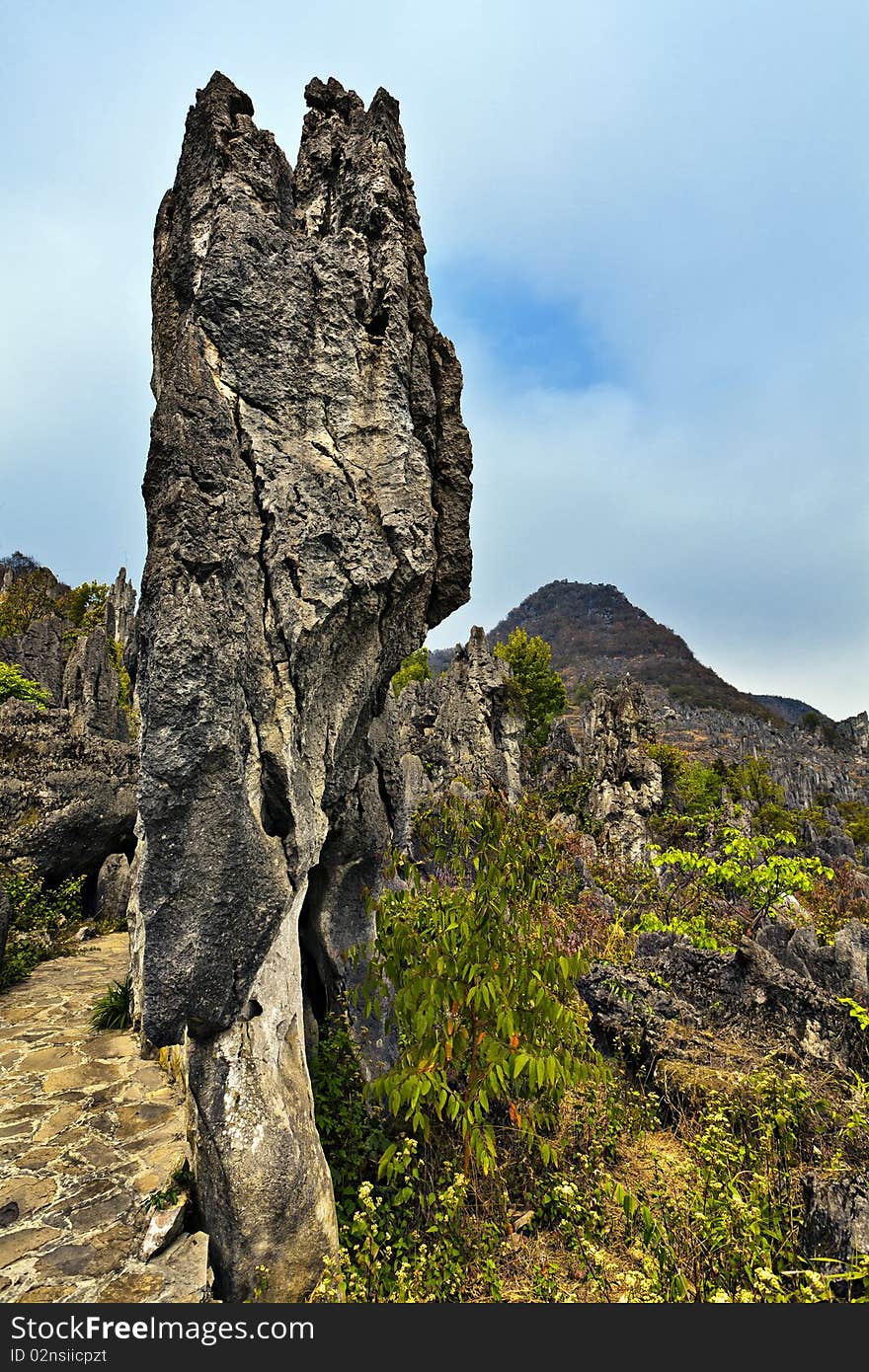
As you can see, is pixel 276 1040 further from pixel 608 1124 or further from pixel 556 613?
pixel 556 613

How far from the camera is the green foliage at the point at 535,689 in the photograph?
34.0 meters

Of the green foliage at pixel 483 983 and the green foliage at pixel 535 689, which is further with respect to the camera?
the green foliage at pixel 535 689

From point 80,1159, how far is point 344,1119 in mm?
2007

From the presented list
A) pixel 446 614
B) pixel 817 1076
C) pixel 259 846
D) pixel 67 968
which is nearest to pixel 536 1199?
pixel 817 1076

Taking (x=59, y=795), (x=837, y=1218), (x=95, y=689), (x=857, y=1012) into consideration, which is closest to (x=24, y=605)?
(x=95, y=689)

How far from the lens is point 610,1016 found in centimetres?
585

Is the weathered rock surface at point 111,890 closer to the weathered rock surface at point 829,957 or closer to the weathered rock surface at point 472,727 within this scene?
the weathered rock surface at point 829,957

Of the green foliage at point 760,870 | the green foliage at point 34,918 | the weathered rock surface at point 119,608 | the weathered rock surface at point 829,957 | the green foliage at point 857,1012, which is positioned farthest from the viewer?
the weathered rock surface at point 119,608

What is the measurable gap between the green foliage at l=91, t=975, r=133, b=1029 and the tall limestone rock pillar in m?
3.41

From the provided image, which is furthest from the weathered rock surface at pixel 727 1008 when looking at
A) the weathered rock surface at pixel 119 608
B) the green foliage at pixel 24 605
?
the weathered rock surface at pixel 119 608

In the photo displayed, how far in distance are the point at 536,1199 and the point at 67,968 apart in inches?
301

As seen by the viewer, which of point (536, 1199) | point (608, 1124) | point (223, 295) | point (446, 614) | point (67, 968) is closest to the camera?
point (223, 295)

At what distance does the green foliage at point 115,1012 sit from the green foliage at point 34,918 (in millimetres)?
2156

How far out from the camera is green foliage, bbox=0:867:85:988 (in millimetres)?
8633
